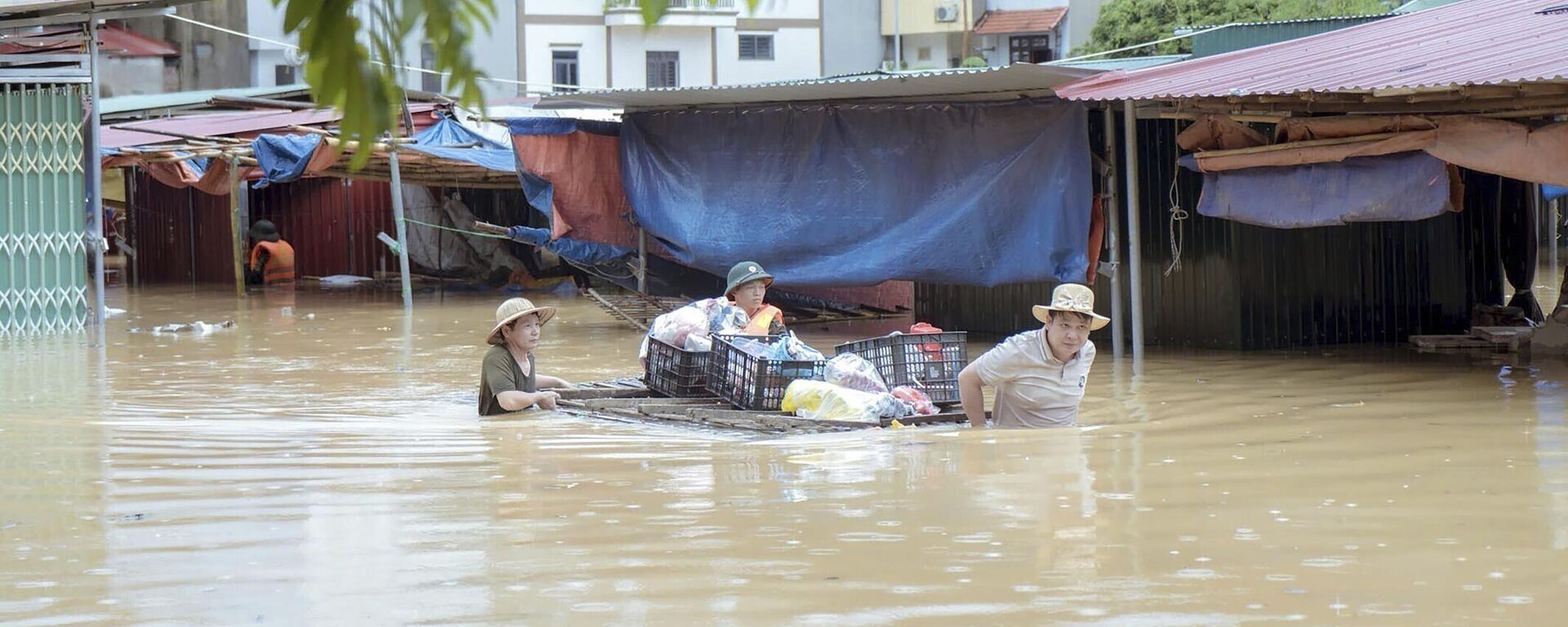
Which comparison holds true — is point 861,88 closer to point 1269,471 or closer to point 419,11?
point 1269,471

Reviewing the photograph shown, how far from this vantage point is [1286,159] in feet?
37.5

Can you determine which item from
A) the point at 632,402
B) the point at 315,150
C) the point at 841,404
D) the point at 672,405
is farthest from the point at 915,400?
the point at 315,150

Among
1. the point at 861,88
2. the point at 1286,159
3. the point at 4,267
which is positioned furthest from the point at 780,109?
the point at 4,267

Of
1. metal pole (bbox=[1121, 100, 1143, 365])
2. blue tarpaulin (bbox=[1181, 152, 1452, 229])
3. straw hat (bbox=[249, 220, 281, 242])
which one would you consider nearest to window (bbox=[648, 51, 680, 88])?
straw hat (bbox=[249, 220, 281, 242])

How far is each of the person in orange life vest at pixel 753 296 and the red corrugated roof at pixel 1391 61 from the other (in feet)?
10.6

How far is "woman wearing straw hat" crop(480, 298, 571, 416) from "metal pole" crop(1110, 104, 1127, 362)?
517cm

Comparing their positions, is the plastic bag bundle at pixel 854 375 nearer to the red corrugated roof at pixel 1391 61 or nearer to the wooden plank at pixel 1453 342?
the red corrugated roof at pixel 1391 61

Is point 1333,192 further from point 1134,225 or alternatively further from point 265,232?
point 265,232

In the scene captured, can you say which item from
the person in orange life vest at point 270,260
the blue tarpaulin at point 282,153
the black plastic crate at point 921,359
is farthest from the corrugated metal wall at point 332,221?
the black plastic crate at point 921,359

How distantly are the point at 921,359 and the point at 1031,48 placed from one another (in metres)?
38.6

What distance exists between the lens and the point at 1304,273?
1323 centimetres

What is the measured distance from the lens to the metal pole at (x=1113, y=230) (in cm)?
1262

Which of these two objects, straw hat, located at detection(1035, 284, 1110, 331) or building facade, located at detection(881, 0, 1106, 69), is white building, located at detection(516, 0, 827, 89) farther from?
straw hat, located at detection(1035, 284, 1110, 331)

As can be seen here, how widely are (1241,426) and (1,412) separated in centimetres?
684
